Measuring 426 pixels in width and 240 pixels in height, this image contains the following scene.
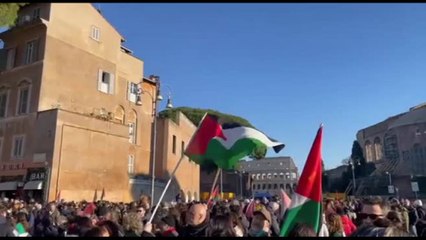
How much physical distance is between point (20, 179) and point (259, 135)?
20.8m

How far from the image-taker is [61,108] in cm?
2764

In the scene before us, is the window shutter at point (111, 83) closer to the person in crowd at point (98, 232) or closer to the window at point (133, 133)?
the window at point (133, 133)

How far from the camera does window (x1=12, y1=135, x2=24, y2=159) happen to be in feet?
89.0

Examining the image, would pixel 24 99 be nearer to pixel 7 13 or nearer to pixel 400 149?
pixel 7 13

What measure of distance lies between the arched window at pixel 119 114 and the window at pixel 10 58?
8.23m

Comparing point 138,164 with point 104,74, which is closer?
point 104,74

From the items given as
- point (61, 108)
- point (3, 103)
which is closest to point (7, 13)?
point (61, 108)

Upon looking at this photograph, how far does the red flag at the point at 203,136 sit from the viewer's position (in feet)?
26.2

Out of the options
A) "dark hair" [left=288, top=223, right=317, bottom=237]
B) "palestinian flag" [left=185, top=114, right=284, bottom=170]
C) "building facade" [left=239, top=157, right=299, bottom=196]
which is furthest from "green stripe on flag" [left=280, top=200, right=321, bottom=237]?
"building facade" [left=239, top=157, right=299, bottom=196]

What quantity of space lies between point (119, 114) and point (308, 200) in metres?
29.5

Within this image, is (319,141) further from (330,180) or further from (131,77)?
(330,180)

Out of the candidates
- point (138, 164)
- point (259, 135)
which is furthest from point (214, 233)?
point (138, 164)

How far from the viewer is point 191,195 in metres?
44.6

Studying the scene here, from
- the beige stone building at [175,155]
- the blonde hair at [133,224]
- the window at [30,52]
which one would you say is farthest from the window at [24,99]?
the blonde hair at [133,224]
